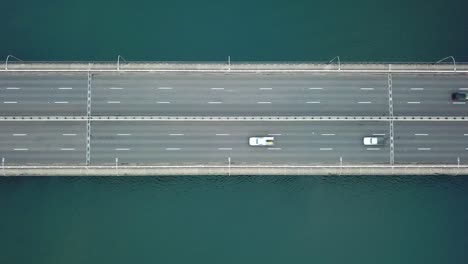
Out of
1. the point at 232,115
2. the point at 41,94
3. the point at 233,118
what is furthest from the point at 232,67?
the point at 41,94

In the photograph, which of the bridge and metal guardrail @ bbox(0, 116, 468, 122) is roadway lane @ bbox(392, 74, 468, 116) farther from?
metal guardrail @ bbox(0, 116, 468, 122)

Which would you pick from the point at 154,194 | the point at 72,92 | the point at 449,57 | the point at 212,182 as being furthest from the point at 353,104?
the point at 72,92

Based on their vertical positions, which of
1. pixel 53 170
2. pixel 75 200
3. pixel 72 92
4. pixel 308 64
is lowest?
pixel 75 200

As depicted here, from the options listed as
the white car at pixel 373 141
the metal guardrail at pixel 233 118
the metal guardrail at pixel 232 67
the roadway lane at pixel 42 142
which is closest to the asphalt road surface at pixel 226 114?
the roadway lane at pixel 42 142

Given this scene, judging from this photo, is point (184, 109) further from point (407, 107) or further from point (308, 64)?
point (407, 107)

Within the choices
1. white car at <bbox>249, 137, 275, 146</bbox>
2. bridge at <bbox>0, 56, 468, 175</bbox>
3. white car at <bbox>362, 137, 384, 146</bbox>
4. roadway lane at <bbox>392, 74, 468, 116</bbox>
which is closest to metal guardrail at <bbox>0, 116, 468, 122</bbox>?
bridge at <bbox>0, 56, 468, 175</bbox>

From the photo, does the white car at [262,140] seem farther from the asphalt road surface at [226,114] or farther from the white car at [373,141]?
the white car at [373,141]
